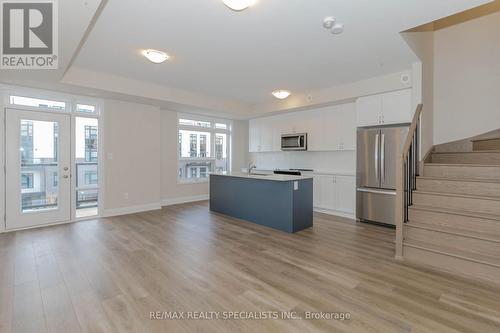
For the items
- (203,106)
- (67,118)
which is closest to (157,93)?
(203,106)

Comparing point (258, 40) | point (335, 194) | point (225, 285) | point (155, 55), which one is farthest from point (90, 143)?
point (335, 194)

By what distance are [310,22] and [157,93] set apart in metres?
3.53

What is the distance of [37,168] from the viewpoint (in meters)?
4.59

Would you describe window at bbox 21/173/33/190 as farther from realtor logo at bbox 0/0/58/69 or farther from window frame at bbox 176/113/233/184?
window frame at bbox 176/113/233/184

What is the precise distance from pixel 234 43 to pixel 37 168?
4.18 metres

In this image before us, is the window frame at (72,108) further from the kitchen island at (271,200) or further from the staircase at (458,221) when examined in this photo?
the staircase at (458,221)

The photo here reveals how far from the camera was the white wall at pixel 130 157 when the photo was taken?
5.35 m

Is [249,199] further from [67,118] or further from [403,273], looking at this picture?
[67,118]

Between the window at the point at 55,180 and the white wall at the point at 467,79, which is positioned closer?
the white wall at the point at 467,79

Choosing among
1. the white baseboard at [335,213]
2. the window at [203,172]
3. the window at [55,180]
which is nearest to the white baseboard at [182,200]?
the window at [203,172]

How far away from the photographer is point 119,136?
216 inches

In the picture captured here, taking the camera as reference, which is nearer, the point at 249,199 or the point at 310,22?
the point at 310,22

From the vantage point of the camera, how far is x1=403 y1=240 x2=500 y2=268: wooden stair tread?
2590 millimetres

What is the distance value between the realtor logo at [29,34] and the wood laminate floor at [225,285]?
8.28ft
